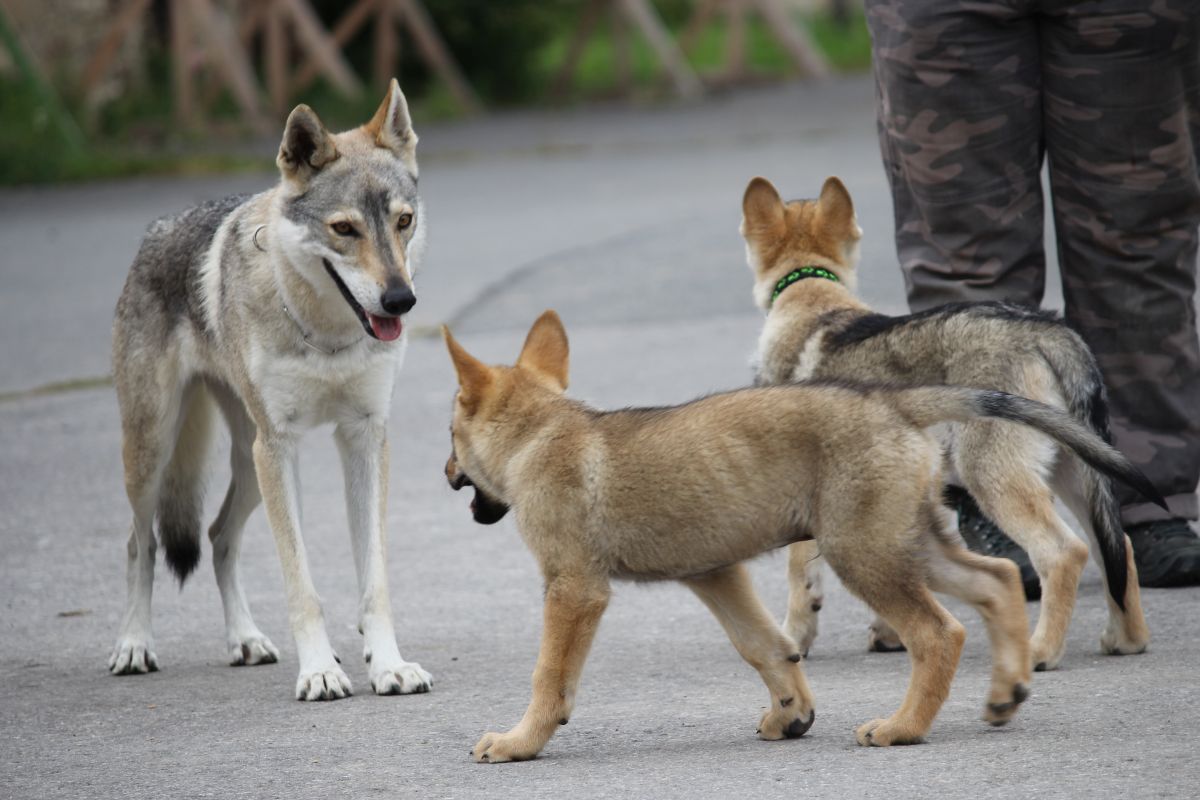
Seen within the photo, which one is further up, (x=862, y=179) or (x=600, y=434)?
(x=600, y=434)

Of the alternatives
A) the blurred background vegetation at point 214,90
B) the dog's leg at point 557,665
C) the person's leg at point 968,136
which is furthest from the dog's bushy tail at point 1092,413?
the blurred background vegetation at point 214,90

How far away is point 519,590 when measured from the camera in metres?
6.18

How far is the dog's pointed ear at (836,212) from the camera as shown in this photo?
568cm

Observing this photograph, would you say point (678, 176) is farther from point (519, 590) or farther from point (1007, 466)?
point (1007, 466)

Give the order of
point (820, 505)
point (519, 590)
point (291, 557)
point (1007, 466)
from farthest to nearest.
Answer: point (519, 590) → point (291, 557) → point (1007, 466) → point (820, 505)

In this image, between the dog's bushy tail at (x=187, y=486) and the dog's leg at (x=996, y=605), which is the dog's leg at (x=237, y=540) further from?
the dog's leg at (x=996, y=605)

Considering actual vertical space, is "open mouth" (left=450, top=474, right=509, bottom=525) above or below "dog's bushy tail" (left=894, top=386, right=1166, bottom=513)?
below

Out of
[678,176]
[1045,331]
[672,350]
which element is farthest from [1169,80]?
[678,176]

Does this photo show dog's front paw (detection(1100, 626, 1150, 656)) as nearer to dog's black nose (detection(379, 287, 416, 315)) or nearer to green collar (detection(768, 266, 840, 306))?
green collar (detection(768, 266, 840, 306))

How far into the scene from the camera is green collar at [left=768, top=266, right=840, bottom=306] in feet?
18.5

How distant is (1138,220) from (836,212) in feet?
3.14

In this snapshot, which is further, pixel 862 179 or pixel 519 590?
pixel 862 179

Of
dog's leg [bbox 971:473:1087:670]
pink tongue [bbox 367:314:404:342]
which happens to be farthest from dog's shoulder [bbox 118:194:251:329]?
dog's leg [bbox 971:473:1087:670]

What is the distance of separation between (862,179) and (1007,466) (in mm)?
9747
